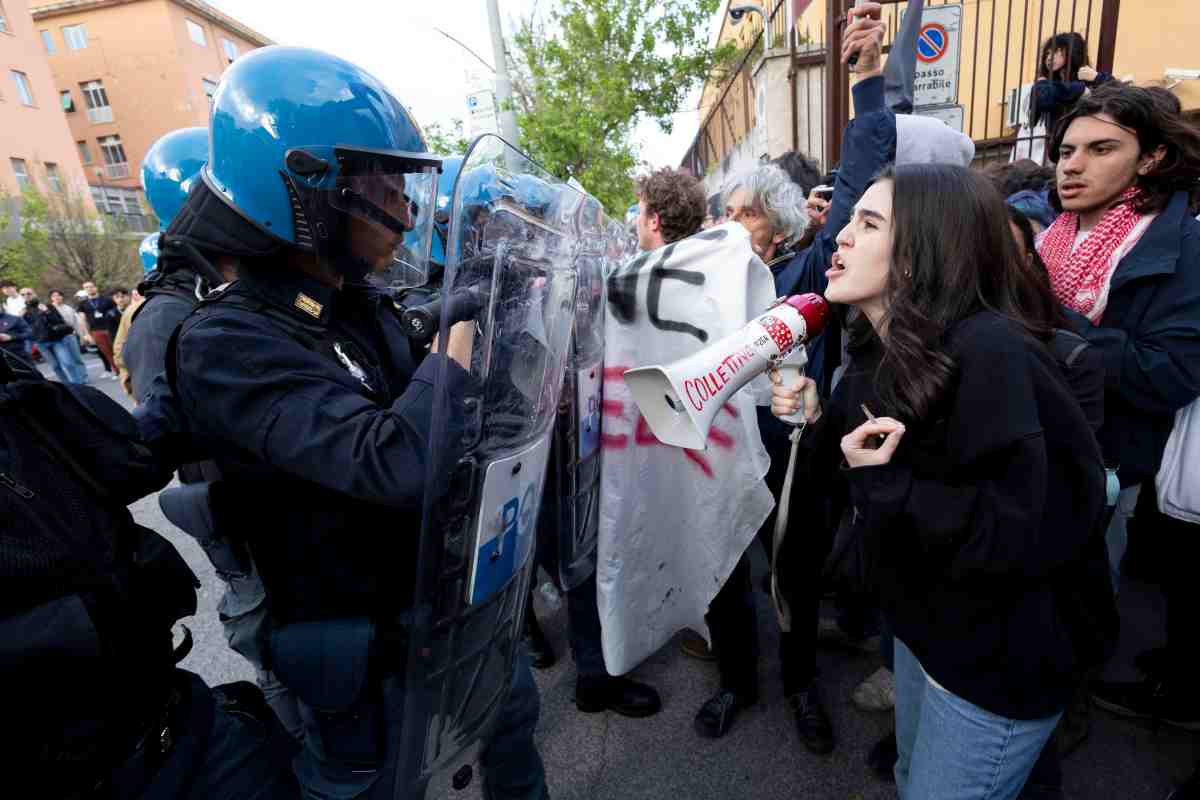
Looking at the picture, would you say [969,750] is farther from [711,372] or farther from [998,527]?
[711,372]

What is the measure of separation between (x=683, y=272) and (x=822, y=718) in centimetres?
167

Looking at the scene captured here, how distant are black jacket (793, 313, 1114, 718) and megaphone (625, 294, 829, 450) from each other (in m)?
0.34

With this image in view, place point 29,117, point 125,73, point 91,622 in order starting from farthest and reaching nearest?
1. point 125,73
2. point 29,117
3. point 91,622

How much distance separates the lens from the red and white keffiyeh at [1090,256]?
6.29 feet

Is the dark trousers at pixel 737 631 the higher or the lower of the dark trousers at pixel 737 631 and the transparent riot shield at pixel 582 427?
the lower

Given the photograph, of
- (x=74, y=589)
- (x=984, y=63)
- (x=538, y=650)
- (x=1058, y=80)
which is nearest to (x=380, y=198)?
(x=74, y=589)

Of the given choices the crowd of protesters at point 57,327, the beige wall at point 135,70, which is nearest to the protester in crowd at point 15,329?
the crowd of protesters at point 57,327

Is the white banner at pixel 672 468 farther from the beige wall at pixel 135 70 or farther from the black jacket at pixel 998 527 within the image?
the beige wall at pixel 135 70

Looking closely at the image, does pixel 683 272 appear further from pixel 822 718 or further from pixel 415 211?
pixel 822 718

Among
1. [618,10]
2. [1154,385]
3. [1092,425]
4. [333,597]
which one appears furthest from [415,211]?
[618,10]

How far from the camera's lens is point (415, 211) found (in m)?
1.55

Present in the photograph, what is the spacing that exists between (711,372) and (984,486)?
57 cm

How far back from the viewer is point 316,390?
113 centimetres

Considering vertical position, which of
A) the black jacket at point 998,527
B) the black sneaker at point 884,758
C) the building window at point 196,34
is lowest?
the black sneaker at point 884,758
